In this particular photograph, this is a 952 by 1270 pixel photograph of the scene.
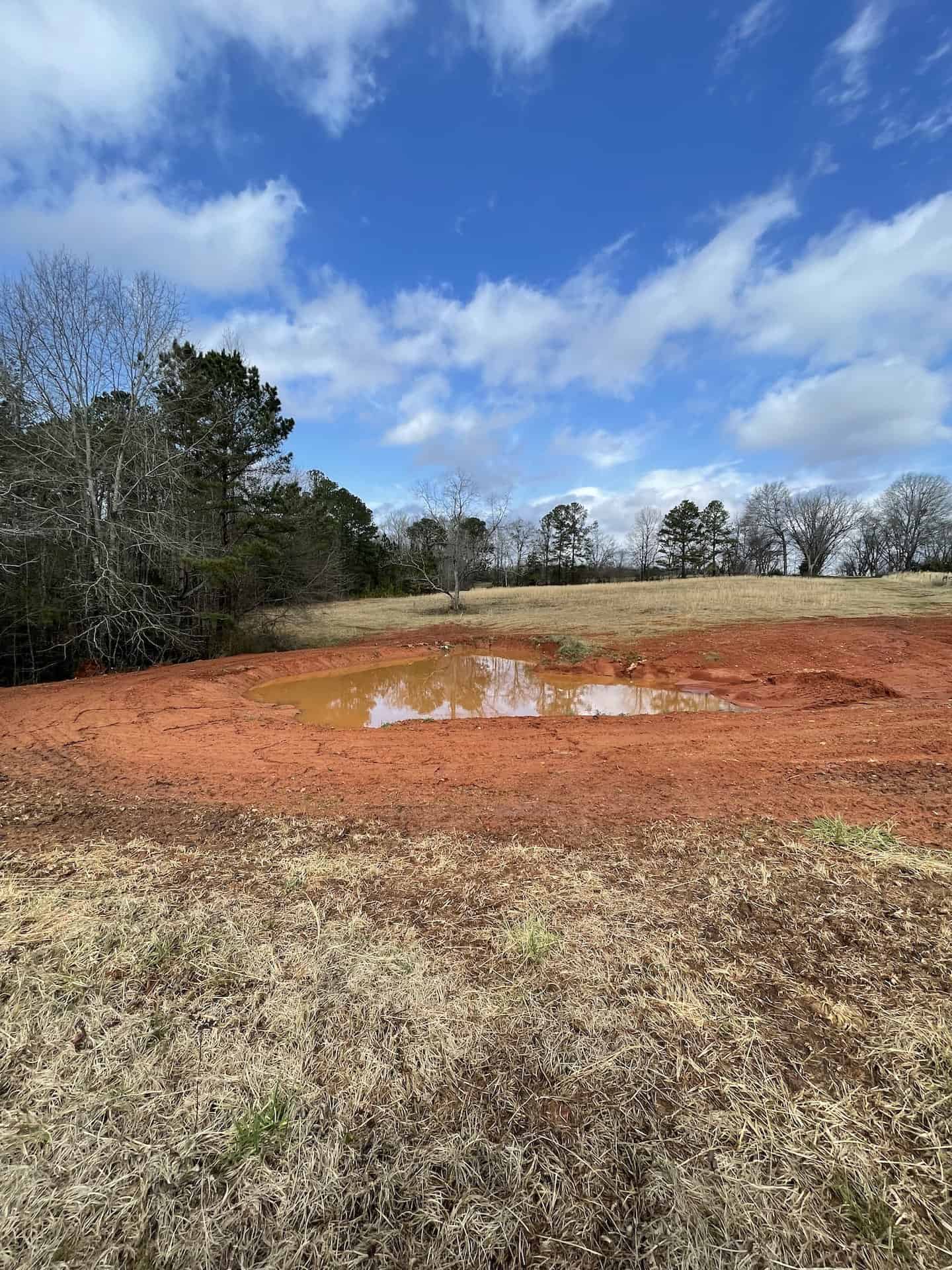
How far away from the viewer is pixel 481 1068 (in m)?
1.93

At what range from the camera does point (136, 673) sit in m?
11.6

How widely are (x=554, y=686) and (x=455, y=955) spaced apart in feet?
30.3

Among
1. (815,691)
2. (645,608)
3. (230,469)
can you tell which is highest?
(230,469)

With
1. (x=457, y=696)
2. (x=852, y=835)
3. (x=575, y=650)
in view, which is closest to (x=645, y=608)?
(x=575, y=650)

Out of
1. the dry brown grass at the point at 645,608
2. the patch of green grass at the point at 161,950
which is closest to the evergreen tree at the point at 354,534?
the dry brown grass at the point at 645,608

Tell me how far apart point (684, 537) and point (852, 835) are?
6552 cm

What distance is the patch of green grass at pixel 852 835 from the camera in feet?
11.2

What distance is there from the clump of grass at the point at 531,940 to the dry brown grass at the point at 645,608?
1437 centimetres

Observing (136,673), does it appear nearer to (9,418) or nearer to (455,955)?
(9,418)

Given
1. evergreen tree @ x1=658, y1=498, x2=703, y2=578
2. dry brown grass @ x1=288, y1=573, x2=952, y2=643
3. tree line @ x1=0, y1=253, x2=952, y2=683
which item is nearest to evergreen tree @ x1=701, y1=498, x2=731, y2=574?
evergreen tree @ x1=658, y1=498, x2=703, y2=578

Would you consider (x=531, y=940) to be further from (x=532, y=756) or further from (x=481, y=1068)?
(x=532, y=756)

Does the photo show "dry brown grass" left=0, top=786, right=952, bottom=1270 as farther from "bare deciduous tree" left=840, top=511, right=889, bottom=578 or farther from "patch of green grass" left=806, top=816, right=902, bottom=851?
"bare deciduous tree" left=840, top=511, right=889, bottom=578

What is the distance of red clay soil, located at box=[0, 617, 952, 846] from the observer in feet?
13.8

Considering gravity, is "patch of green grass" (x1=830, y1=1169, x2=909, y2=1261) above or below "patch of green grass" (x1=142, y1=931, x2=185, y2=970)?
below
